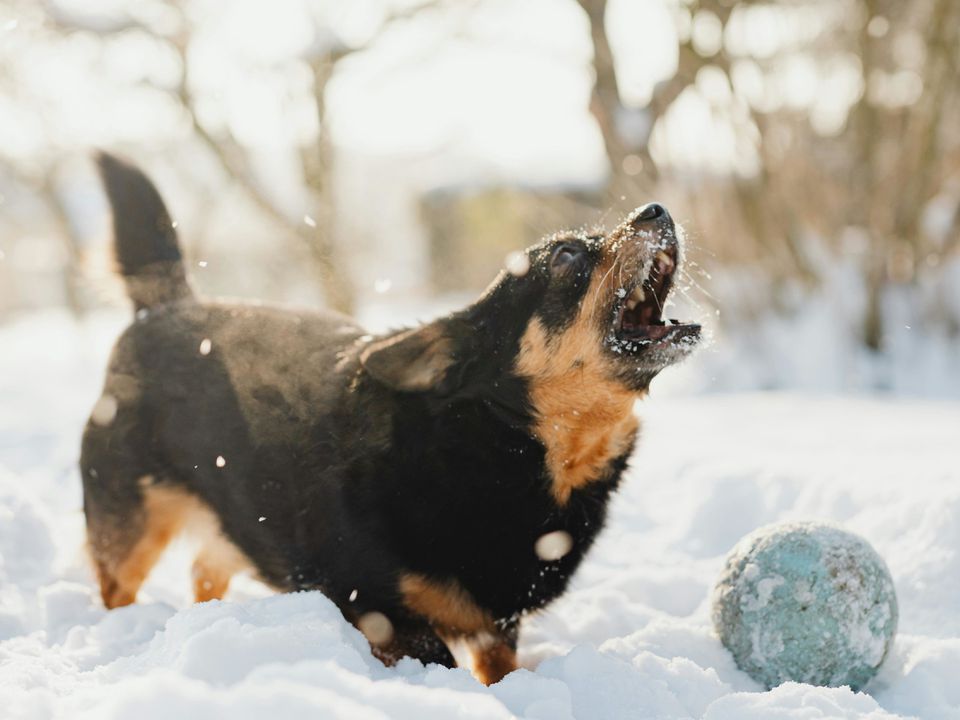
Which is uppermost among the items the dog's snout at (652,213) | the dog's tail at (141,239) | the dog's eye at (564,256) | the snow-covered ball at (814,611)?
the dog's snout at (652,213)

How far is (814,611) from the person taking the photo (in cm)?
305

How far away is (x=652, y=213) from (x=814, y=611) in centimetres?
152

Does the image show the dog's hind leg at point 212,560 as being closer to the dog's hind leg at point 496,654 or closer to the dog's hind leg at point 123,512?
the dog's hind leg at point 123,512

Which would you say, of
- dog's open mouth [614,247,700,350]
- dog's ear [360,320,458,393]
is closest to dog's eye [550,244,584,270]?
dog's open mouth [614,247,700,350]

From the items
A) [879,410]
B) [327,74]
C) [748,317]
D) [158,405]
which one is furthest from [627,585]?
[327,74]

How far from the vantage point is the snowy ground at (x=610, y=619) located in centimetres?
216

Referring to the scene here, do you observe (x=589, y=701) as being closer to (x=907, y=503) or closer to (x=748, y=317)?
(x=907, y=503)

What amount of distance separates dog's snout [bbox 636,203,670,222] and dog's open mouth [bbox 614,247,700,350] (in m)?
0.12

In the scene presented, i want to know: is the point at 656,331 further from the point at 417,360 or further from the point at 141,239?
the point at 141,239

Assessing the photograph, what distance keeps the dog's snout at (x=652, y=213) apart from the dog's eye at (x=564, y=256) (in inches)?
10.4

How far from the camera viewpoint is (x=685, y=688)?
284 cm

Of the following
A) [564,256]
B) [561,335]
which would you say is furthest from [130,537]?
[564,256]

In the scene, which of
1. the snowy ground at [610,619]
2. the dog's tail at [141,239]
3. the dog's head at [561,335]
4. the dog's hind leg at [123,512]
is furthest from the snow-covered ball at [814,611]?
the dog's tail at [141,239]

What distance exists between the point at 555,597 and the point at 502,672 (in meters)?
0.34
